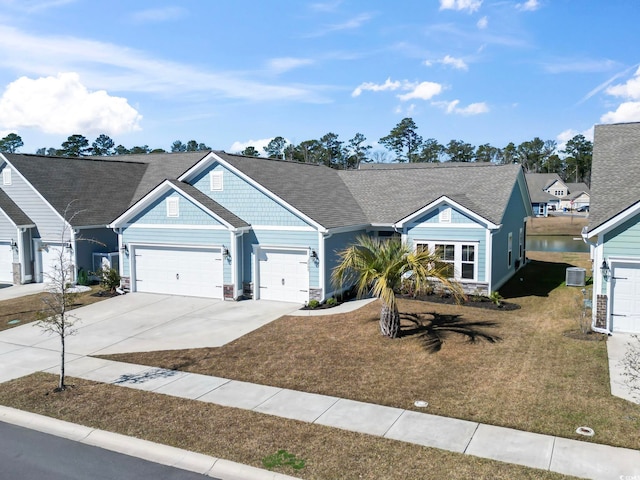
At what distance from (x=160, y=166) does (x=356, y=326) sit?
2081 centimetres

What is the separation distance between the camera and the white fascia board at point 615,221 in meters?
14.0

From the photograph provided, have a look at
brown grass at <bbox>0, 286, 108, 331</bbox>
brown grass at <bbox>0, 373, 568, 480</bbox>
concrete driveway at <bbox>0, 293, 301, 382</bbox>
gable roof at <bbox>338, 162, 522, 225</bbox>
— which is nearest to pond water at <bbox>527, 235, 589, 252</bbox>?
gable roof at <bbox>338, 162, 522, 225</bbox>

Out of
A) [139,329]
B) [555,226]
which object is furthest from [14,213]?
[555,226]

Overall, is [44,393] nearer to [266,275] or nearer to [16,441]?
[16,441]

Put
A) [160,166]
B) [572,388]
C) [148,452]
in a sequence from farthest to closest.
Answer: [160,166]
[572,388]
[148,452]

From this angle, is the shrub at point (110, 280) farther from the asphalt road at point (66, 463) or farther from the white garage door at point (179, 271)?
the asphalt road at point (66, 463)

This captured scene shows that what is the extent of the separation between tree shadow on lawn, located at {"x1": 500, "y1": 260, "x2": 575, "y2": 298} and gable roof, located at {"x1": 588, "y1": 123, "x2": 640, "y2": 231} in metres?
5.39

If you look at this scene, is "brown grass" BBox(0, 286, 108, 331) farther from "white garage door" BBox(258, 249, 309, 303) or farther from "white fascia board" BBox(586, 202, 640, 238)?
"white fascia board" BBox(586, 202, 640, 238)

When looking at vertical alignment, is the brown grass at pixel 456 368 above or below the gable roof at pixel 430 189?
below

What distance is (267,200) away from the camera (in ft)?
67.2

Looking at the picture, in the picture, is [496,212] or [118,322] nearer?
[118,322]

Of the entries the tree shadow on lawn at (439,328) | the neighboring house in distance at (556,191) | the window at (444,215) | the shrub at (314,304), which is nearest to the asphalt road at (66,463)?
the tree shadow on lawn at (439,328)

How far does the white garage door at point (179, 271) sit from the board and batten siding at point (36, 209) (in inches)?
204

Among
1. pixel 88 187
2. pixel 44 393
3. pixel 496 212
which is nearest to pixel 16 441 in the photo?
pixel 44 393
